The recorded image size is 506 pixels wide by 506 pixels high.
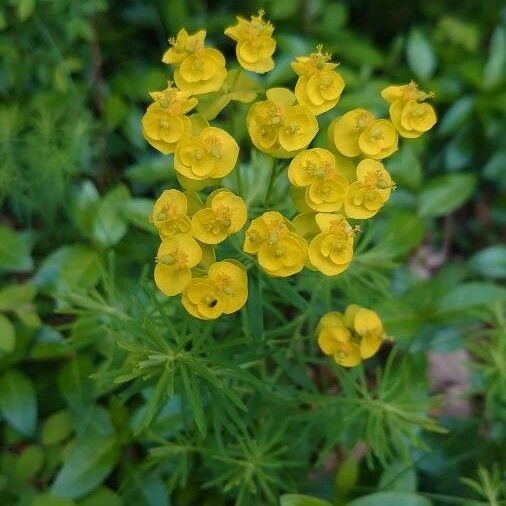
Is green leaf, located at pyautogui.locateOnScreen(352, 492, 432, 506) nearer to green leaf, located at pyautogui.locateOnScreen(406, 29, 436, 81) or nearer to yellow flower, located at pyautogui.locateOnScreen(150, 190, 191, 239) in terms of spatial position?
yellow flower, located at pyautogui.locateOnScreen(150, 190, 191, 239)

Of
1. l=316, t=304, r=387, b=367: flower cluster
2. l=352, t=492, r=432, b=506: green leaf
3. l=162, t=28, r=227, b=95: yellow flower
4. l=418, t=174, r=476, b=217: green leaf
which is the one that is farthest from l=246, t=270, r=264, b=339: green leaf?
l=418, t=174, r=476, b=217: green leaf

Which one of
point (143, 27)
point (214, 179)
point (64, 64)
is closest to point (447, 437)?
point (214, 179)

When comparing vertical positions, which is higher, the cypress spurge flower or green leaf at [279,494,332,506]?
the cypress spurge flower

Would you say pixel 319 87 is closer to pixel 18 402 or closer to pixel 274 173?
pixel 274 173

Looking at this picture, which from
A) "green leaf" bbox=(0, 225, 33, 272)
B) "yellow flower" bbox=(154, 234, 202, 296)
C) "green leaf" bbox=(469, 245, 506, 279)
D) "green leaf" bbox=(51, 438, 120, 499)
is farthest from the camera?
"green leaf" bbox=(469, 245, 506, 279)

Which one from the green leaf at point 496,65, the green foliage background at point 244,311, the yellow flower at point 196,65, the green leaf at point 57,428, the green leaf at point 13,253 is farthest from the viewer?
the green leaf at point 496,65

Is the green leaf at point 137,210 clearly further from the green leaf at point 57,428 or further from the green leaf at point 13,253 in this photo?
the green leaf at point 57,428

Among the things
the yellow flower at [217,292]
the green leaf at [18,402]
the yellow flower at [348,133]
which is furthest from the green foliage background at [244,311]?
the yellow flower at [348,133]
